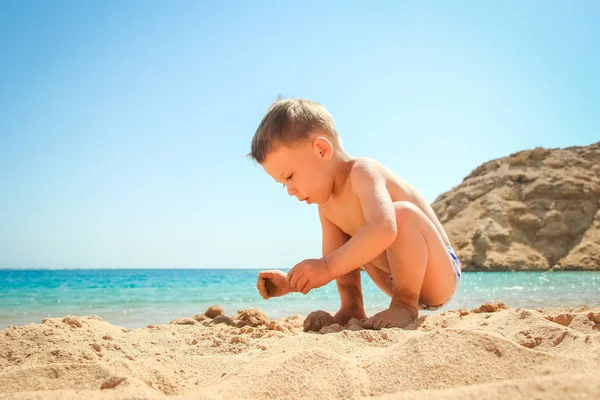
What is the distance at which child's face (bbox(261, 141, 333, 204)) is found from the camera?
242 cm

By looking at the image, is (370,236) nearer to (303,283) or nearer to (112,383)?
(303,283)

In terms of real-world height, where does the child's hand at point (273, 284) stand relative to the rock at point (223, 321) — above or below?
above

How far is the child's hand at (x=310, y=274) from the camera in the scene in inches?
86.7

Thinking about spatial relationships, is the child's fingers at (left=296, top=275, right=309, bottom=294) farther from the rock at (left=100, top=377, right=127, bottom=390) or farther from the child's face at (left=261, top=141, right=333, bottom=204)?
the rock at (left=100, top=377, right=127, bottom=390)

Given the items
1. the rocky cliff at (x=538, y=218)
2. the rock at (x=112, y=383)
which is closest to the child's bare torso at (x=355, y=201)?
the rock at (x=112, y=383)

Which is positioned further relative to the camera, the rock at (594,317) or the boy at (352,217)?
the boy at (352,217)

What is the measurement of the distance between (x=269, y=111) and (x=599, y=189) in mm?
25931

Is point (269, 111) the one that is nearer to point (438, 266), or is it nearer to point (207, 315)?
point (438, 266)

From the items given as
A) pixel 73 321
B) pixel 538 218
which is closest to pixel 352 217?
pixel 73 321

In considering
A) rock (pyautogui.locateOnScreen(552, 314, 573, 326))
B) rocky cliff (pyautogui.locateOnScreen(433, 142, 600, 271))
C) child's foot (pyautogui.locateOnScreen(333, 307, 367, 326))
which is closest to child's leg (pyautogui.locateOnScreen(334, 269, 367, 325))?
child's foot (pyautogui.locateOnScreen(333, 307, 367, 326))

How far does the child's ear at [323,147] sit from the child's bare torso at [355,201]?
0.50 ft

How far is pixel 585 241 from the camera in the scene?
22.5 metres

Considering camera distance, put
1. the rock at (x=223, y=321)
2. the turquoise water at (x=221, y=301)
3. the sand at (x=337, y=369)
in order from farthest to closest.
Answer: the turquoise water at (x=221, y=301) → the rock at (x=223, y=321) → the sand at (x=337, y=369)

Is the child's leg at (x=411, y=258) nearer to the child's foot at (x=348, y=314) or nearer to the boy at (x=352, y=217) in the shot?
the boy at (x=352, y=217)
